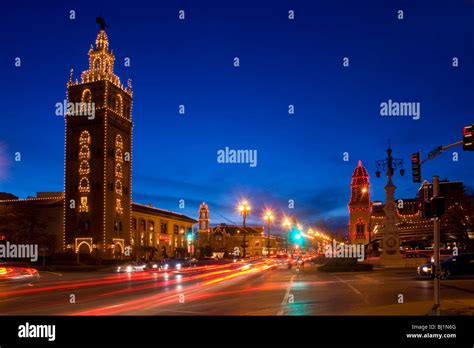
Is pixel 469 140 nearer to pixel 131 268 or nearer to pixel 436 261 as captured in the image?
pixel 436 261

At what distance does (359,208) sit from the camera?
96188 mm

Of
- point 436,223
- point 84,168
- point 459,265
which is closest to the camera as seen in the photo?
point 436,223

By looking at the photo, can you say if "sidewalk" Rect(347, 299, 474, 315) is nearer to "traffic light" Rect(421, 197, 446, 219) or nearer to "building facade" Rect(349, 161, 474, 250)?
"traffic light" Rect(421, 197, 446, 219)

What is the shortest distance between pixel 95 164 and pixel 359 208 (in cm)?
5037

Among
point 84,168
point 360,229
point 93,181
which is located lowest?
point 360,229

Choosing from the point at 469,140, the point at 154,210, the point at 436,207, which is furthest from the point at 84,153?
the point at 436,207

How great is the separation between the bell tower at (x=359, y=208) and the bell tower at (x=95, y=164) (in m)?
44.2

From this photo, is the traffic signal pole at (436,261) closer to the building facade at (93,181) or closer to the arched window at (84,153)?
the building facade at (93,181)

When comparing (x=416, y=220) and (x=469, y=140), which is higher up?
(x=469, y=140)

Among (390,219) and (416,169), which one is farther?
(390,219)
